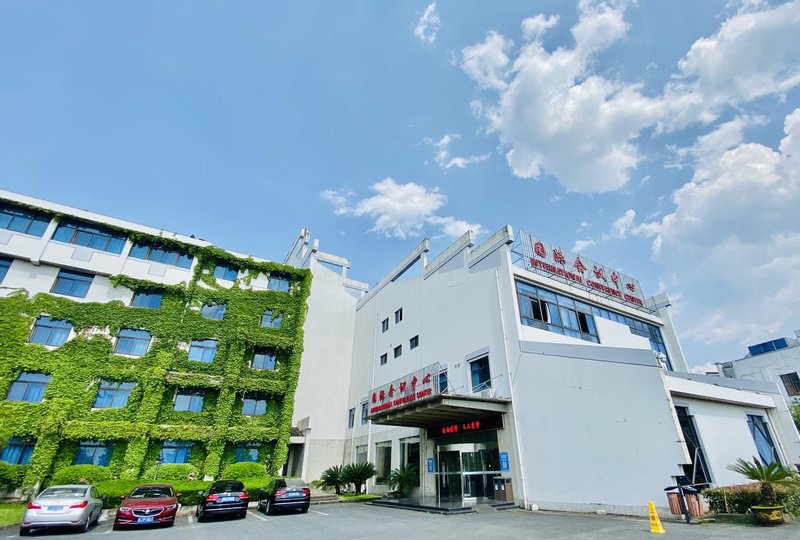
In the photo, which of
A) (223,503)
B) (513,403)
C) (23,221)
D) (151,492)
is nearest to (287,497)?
(223,503)

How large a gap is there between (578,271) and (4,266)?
34.4m

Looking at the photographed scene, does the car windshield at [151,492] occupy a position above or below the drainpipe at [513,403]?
below

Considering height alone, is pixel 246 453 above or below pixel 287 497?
above

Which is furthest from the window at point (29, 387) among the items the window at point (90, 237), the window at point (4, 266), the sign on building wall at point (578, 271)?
the sign on building wall at point (578, 271)

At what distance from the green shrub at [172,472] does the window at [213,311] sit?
9.24 metres

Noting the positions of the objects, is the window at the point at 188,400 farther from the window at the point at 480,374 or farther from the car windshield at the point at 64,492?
the window at the point at 480,374

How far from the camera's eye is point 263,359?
27.8 meters

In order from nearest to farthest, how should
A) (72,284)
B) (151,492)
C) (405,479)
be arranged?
1. (151,492)
2. (405,479)
3. (72,284)

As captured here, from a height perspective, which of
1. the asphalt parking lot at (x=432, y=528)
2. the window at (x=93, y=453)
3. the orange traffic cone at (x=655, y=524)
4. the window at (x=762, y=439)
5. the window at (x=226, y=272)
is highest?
the window at (x=226, y=272)

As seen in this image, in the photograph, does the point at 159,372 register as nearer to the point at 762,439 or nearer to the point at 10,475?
the point at 10,475

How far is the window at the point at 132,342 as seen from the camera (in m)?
23.8

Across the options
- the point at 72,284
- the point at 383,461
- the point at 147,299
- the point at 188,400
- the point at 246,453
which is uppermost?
the point at 72,284

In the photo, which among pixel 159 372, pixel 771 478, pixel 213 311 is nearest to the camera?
pixel 771 478

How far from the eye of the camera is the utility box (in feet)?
50.1
